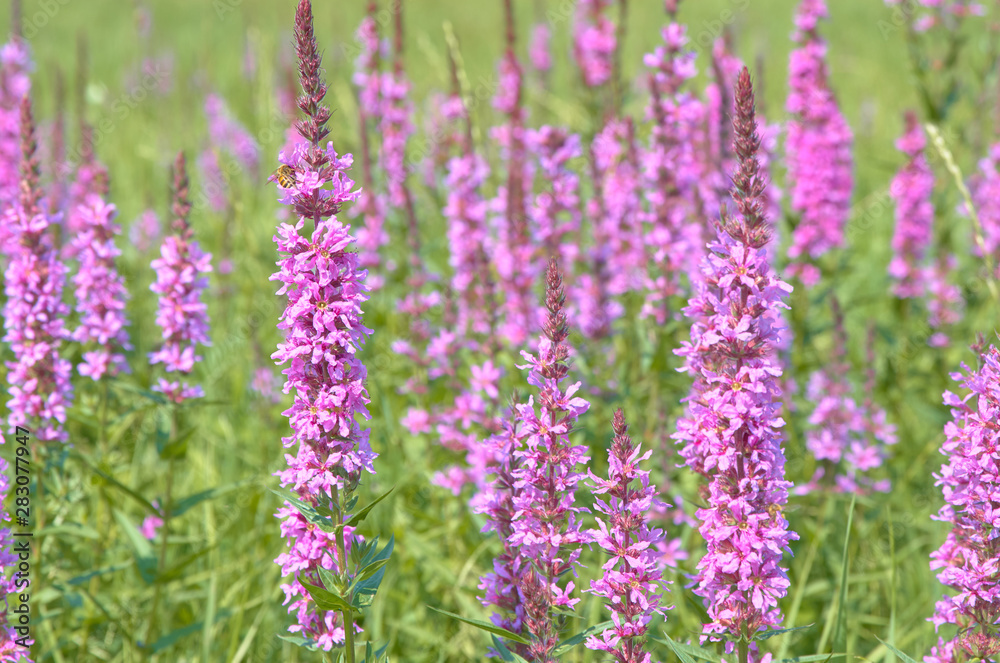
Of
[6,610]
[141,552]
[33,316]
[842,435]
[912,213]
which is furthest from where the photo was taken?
[912,213]

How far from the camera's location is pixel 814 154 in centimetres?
755

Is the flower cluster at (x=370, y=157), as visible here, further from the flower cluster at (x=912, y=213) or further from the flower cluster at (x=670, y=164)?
the flower cluster at (x=912, y=213)

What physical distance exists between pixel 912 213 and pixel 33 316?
7.14 meters

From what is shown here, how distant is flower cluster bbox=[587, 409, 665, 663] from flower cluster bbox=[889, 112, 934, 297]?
573cm

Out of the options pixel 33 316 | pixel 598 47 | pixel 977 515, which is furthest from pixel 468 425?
pixel 598 47

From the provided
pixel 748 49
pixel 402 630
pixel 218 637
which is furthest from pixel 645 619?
pixel 748 49

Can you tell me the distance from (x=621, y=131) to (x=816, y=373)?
246 cm

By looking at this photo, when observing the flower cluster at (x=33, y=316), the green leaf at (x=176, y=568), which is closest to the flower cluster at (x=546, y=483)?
the green leaf at (x=176, y=568)

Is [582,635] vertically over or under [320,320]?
under

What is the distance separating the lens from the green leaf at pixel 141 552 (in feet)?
15.1

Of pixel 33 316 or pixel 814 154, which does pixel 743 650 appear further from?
pixel 814 154

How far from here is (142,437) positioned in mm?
6391

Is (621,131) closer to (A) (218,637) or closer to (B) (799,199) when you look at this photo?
(B) (799,199)

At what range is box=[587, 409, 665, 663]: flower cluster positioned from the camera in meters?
2.88
